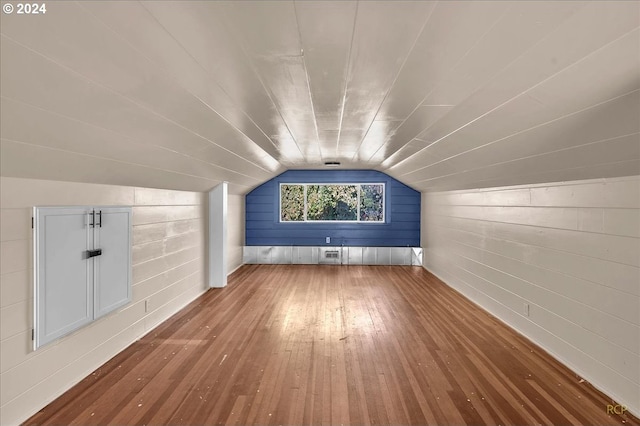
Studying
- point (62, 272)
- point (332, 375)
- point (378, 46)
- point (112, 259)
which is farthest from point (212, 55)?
point (332, 375)

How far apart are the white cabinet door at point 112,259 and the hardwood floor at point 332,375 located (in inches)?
22.7

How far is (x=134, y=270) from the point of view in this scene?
329 cm

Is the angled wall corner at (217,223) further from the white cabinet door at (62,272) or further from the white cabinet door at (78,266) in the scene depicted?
the white cabinet door at (62,272)

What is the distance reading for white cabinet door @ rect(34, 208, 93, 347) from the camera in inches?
85.8

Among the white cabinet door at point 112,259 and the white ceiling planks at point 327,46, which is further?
the white cabinet door at point 112,259

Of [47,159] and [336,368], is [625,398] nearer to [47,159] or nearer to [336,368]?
[336,368]

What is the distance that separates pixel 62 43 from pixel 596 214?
12.1ft

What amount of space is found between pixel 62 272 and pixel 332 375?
2330mm

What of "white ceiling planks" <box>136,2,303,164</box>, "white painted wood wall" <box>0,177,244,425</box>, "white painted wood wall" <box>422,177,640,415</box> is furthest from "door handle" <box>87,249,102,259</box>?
"white painted wood wall" <box>422,177,640,415</box>

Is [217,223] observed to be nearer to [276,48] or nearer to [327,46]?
[276,48]

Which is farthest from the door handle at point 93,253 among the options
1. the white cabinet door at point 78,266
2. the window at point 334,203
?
the window at point 334,203

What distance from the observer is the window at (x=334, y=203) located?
7426 millimetres

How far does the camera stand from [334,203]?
7.44m

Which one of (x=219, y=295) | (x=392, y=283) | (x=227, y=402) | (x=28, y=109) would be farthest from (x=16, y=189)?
(x=392, y=283)
